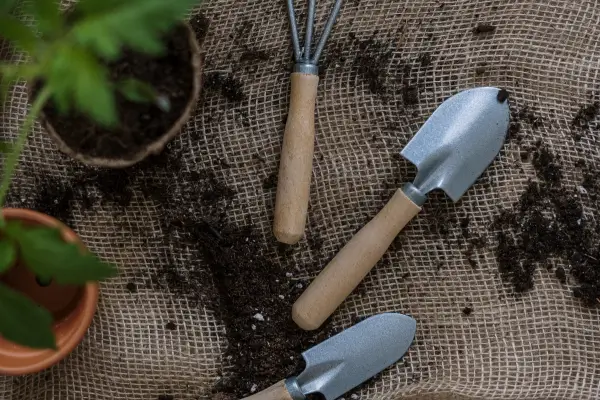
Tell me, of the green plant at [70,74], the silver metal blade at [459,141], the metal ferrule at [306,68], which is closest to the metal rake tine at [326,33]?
the metal ferrule at [306,68]

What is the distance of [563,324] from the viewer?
2.92ft

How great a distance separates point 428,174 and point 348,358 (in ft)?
0.86

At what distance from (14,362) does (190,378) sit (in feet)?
0.75

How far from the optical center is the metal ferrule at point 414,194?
845 millimetres

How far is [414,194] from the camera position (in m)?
0.85

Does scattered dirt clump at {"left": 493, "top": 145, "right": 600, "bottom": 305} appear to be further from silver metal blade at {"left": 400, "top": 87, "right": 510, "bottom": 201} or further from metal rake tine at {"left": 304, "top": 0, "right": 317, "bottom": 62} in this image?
metal rake tine at {"left": 304, "top": 0, "right": 317, "bottom": 62}

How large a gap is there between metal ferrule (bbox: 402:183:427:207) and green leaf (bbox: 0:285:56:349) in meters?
0.47

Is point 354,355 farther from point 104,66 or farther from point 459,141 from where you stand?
point 104,66

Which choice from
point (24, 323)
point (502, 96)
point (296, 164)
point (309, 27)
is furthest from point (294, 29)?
point (24, 323)

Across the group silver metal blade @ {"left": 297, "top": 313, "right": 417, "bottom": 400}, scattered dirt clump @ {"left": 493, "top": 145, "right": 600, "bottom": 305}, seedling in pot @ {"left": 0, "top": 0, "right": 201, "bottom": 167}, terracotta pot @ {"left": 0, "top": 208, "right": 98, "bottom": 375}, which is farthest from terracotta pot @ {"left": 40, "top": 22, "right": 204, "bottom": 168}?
scattered dirt clump @ {"left": 493, "top": 145, "right": 600, "bottom": 305}

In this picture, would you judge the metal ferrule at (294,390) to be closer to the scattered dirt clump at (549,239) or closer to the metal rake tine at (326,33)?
the scattered dirt clump at (549,239)

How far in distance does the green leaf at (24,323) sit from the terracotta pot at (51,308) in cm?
19

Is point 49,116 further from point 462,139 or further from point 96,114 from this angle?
point 462,139

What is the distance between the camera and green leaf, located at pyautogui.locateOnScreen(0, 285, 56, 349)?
0.56m
